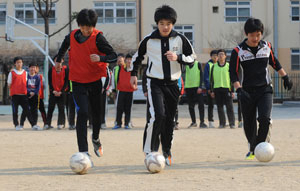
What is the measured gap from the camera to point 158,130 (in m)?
7.22

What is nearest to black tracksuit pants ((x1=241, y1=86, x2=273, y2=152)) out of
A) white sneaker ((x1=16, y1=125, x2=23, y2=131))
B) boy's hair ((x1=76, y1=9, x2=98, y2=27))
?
boy's hair ((x1=76, y1=9, x2=98, y2=27))

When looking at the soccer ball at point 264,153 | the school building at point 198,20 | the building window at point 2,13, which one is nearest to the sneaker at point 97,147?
the soccer ball at point 264,153

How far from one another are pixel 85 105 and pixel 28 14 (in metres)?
35.9

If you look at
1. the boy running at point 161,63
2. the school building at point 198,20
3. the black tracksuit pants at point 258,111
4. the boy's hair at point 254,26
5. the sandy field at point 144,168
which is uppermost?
the school building at point 198,20

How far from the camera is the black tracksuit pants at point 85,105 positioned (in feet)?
23.9

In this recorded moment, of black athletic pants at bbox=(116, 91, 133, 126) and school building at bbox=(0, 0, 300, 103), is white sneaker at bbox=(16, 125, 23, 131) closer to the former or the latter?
black athletic pants at bbox=(116, 91, 133, 126)

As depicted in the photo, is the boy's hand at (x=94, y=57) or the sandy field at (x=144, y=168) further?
the boy's hand at (x=94, y=57)

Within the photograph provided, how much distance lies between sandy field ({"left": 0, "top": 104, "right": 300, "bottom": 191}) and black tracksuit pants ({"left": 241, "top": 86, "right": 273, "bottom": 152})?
0.35 m

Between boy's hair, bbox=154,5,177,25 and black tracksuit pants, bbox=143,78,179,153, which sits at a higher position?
boy's hair, bbox=154,5,177,25

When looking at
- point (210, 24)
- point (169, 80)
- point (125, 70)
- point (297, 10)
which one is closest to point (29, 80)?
point (125, 70)

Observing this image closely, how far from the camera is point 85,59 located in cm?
746

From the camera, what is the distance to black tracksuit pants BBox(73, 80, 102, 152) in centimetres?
729

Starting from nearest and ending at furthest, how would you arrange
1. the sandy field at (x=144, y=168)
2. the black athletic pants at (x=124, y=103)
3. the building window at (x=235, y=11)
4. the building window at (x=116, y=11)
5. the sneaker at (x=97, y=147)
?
1. the sandy field at (x=144, y=168)
2. the sneaker at (x=97, y=147)
3. the black athletic pants at (x=124, y=103)
4. the building window at (x=235, y=11)
5. the building window at (x=116, y=11)

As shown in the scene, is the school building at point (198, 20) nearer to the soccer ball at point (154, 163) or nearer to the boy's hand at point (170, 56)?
the boy's hand at point (170, 56)
